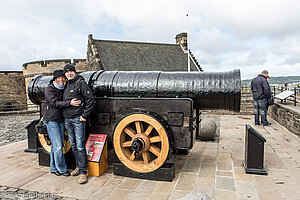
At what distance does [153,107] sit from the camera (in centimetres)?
330

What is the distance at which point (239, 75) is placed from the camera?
329 centimetres

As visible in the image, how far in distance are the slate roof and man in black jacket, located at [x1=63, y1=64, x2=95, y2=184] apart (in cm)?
1633

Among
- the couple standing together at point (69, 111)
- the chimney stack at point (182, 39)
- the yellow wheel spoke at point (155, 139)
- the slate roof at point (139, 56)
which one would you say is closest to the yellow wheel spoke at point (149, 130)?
the yellow wheel spoke at point (155, 139)

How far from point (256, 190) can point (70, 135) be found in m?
2.64

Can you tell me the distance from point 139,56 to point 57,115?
19756mm

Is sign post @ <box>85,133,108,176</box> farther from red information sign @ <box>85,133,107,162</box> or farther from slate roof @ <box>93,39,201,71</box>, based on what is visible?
slate roof @ <box>93,39,201,71</box>

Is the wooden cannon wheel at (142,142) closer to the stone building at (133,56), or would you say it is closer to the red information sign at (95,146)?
the red information sign at (95,146)

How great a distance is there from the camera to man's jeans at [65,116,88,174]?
11.0 feet

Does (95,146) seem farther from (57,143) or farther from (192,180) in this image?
(192,180)

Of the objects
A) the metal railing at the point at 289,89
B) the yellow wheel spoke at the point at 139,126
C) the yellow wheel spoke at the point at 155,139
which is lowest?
the yellow wheel spoke at the point at 155,139

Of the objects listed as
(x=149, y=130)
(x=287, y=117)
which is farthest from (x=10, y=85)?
Result: (x=287, y=117)

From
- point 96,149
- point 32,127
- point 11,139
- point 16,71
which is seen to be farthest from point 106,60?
point 96,149

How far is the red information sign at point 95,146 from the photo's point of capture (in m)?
3.57

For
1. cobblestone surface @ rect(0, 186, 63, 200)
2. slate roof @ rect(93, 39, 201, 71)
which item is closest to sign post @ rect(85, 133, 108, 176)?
cobblestone surface @ rect(0, 186, 63, 200)
